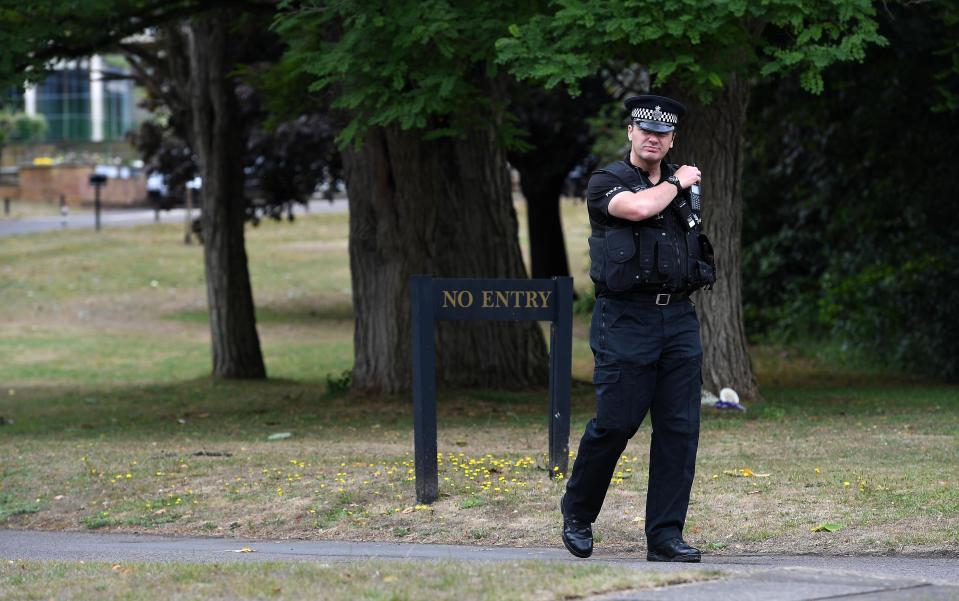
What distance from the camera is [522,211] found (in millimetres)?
53188

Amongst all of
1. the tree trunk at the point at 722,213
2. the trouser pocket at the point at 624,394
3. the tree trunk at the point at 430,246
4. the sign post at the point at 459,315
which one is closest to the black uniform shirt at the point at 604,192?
the trouser pocket at the point at 624,394

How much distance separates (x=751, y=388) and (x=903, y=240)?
8304 millimetres

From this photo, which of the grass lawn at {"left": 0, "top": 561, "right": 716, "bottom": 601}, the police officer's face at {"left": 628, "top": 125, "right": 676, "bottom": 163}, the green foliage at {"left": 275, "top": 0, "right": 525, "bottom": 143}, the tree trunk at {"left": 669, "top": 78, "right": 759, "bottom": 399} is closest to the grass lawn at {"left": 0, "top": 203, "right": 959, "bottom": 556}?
the grass lawn at {"left": 0, "top": 561, "right": 716, "bottom": 601}

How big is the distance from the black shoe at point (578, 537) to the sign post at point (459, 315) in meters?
1.35

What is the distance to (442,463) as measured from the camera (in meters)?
9.03

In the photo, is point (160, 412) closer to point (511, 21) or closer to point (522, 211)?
point (511, 21)

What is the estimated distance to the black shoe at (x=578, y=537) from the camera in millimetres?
6570

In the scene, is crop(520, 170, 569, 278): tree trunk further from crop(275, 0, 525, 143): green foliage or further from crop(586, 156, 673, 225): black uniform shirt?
crop(586, 156, 673, 225): black uniform shirt

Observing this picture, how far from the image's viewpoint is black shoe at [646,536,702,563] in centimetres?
639

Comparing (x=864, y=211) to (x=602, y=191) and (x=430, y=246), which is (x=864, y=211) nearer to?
(x=430, y=246)

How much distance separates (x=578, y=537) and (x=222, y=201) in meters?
14.3

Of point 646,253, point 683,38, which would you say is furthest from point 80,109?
point 646,253

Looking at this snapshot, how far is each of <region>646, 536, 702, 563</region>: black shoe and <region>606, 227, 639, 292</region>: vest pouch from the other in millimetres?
1159

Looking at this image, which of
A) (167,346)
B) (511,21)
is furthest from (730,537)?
(167,346)
